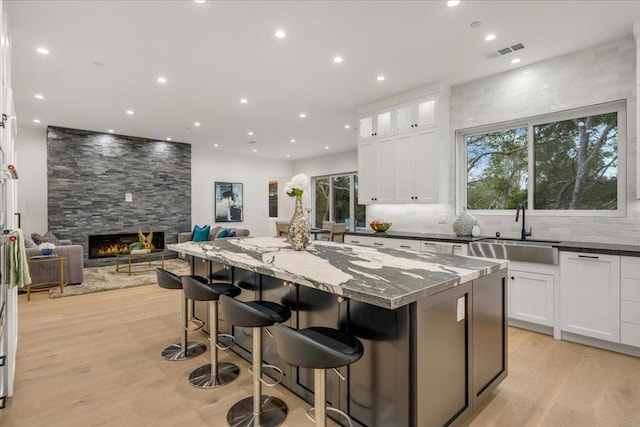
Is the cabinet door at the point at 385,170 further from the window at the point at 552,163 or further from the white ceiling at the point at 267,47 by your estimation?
the window at the point at 552,163

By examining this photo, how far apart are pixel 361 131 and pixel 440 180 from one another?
5.30ft

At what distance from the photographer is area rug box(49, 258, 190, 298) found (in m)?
5.04

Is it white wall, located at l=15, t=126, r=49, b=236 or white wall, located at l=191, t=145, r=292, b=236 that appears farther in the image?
white wall, located at l=191, t=145, r=292, b=236

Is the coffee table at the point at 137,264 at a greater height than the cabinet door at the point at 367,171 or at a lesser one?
lesser

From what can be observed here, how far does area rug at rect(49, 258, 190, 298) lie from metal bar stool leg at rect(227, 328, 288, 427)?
424cm

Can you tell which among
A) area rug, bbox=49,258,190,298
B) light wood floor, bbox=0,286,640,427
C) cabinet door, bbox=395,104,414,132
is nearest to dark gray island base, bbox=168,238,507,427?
light wood floor, bbox=0,286,640,427

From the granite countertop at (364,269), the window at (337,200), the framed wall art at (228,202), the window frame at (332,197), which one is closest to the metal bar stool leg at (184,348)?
the granite countertop at (364,269)

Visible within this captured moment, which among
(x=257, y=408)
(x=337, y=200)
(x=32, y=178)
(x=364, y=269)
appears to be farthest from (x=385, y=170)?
(x=32, y=178)

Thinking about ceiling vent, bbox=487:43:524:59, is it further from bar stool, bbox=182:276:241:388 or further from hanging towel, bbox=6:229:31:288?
hanging towel, bbox=6:229:31:288

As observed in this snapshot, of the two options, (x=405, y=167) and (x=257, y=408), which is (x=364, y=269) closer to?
(x=257, y=408)

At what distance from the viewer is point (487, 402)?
2141mm

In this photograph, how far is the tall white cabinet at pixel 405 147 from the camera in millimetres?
4410

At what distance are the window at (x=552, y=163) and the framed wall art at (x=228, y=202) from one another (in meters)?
6.79

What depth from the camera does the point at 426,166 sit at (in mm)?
4496
